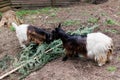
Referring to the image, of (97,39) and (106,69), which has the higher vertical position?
(97,39)

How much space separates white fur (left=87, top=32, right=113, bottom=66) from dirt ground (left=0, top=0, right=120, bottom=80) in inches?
9.0

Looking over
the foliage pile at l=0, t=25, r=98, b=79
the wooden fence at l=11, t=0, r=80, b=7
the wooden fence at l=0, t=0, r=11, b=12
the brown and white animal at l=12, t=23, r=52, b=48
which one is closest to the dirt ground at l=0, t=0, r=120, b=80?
the foliage pile at l=0, t=25, r=98, b=79

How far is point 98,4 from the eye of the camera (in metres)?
10.6

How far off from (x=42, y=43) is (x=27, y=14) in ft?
11.7

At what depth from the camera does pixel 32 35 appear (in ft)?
22.6

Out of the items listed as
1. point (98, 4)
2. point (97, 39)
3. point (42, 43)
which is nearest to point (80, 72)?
point (97, 39)

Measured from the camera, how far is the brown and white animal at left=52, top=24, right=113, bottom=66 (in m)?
5.82

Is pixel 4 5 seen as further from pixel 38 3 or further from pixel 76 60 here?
pixel 76 60

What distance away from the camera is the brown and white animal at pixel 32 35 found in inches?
263

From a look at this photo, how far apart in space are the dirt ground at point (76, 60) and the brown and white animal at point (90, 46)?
0.65 ft

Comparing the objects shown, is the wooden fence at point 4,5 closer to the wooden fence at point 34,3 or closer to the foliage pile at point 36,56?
the wooden fence at point 34,3

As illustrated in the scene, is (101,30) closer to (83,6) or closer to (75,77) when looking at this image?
(75,77)

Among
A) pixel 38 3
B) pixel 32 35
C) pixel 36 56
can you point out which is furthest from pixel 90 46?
pixel 38 3

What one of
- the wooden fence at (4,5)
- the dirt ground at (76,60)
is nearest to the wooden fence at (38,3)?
the wooden fence at (4,5)
